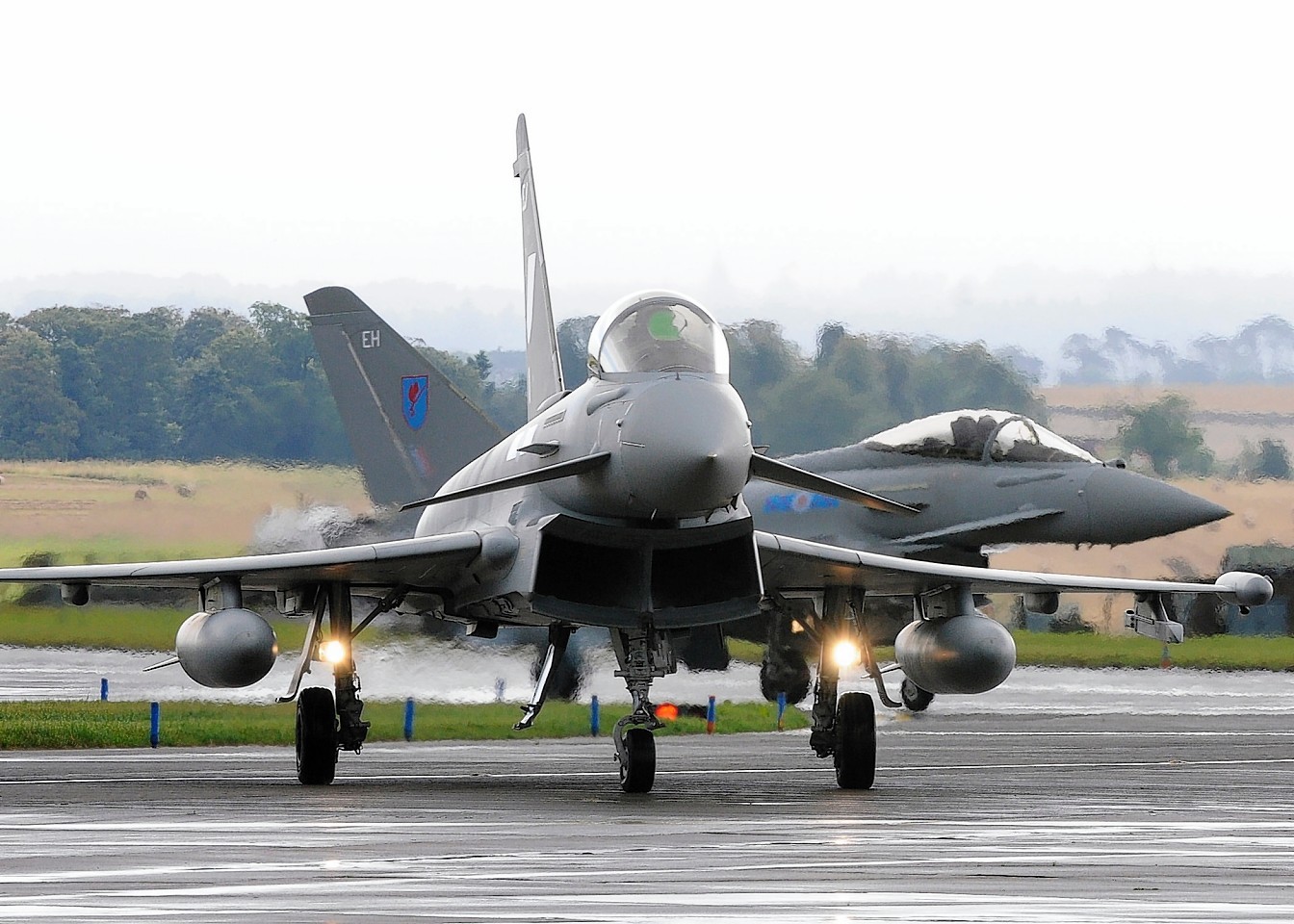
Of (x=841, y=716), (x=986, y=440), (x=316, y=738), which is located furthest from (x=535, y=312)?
(x=841, y=716)

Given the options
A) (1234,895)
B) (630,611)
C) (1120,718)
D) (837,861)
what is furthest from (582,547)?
(1120,718)

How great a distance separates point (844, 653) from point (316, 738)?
3639mm

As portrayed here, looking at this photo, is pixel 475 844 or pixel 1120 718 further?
pixel 1120 718

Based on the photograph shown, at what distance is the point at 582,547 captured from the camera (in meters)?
12.4

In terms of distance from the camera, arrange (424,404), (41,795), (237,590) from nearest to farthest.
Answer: (41,795), (237,590), (424,404)

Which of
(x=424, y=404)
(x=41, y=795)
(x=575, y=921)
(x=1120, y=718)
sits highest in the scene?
(x=424, y=404)

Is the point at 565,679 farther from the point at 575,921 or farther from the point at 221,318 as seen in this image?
the point at 575,921

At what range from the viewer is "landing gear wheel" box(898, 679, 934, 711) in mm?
23531

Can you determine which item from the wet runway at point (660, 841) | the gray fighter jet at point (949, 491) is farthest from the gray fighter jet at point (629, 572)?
the gray fighter jet at point (949, 491)

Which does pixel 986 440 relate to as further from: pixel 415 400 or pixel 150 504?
pixel 150 504

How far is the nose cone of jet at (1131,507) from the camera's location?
70.6ft

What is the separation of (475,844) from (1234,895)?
3313mm

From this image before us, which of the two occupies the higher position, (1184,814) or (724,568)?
(724,568)

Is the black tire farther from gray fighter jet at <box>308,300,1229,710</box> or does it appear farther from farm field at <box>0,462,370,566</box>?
farm field at <box>0,462,370,566</box>
